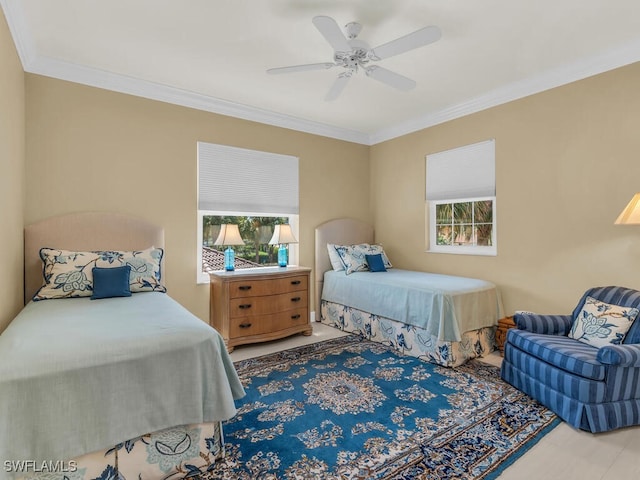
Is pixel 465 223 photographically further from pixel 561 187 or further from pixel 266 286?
pixel 266 286

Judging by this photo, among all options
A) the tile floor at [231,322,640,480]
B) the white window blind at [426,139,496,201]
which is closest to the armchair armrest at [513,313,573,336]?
the tile floor at [231,322,640,480]

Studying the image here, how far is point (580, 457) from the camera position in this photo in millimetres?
1801

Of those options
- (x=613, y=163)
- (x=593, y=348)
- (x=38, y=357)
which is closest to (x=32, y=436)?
(x=38, y=357)

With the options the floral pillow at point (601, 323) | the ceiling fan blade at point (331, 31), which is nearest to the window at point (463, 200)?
the floral pillow at point (601, 323)

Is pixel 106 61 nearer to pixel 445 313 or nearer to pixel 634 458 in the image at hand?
pixel 445 313

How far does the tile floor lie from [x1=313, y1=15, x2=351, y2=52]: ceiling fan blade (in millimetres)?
2566

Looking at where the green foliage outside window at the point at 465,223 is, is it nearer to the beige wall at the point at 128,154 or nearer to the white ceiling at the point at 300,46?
the white ceiling at the point at 300,46

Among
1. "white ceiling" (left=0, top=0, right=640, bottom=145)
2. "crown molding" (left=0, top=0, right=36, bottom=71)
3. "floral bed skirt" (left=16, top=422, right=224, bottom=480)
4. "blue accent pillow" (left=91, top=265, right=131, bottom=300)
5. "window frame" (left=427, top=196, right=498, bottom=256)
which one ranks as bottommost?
"floral bed skirt" (left=16, top=422, right=224, bottom=480)

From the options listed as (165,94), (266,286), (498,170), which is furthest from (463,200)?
(165,94)

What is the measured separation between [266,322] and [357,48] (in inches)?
106

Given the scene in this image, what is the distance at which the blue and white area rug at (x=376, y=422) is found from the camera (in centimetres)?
174

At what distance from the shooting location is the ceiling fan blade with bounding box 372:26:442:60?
6.48ft

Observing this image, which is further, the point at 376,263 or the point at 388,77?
the point at 376,263

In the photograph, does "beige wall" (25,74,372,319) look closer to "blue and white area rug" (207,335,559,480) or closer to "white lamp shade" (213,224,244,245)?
"white lamp shade" (213,224,244,245)
